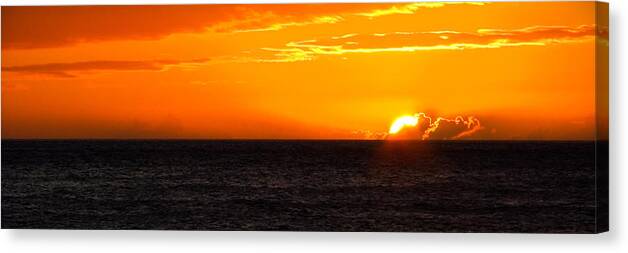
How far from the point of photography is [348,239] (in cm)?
1201

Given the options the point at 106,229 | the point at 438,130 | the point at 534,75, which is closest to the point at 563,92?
the point at 534,75

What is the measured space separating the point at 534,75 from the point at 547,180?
2.86ft

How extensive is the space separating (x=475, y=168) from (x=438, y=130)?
44cm

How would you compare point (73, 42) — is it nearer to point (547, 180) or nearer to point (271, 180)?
point (271, 180)

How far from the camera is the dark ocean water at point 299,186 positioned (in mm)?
11859

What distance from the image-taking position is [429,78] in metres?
12.0

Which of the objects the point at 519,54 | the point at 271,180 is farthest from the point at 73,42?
the point at 519,54

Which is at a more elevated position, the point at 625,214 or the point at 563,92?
the point at 563,92

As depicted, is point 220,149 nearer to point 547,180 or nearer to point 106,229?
point 106,229

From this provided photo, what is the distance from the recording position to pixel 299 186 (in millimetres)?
12109

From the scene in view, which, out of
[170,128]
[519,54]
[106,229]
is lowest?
[106,229]

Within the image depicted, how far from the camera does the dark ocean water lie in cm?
1186

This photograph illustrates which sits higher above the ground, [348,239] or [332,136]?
[332,136]

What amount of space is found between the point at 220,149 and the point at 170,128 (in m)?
0.46
